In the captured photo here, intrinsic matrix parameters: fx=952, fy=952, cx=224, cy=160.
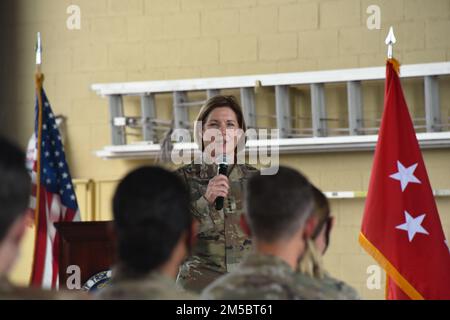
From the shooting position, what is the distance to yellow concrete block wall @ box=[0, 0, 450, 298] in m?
5.56

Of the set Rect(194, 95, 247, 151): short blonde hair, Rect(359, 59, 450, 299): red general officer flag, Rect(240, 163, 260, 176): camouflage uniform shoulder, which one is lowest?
Rect(359, 59, 450, 299): red general officer flag

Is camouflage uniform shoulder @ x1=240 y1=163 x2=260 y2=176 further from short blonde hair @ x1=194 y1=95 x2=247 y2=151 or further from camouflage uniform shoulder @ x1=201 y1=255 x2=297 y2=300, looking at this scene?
camouflage uniform shoulder @ x1=201 y1=255 x2=297 y2=300

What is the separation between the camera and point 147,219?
78.2 inches

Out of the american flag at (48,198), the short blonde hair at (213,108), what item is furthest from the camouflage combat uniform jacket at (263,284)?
the american flag at (48,198)

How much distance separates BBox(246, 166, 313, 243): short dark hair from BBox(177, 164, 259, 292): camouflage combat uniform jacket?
1148mm

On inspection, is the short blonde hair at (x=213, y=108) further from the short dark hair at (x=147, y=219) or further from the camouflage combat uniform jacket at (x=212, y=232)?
the short dark hair at (x=147, y=219)

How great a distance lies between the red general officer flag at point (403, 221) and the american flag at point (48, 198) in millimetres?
1466

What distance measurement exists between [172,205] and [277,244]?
281 mm

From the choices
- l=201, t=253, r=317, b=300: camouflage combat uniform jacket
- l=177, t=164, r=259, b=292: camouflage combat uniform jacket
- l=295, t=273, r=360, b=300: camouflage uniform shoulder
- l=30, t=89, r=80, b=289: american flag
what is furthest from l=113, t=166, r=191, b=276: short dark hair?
l=30, t=89, r=80, b=289: american flag

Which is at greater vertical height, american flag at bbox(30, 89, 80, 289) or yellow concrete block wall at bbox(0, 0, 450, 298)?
yellow concrete block wall at bbox(0, 0, 450, 298)

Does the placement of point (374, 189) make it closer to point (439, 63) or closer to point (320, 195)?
point (439, 63)

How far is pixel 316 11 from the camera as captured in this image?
5.73 metres

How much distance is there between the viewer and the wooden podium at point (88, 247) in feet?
11.2
